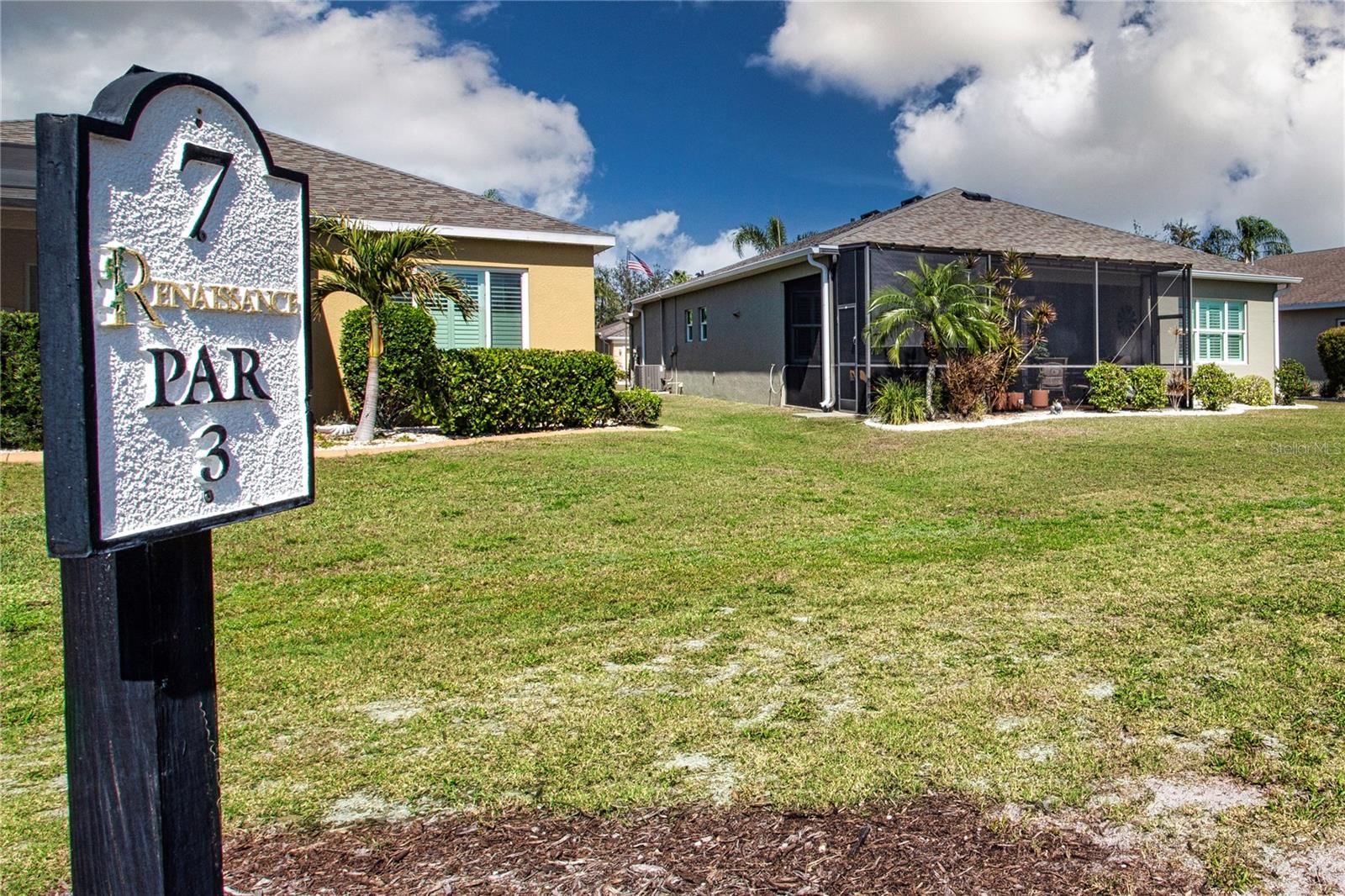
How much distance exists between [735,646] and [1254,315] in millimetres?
25337

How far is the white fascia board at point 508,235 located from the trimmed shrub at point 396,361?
1564mm

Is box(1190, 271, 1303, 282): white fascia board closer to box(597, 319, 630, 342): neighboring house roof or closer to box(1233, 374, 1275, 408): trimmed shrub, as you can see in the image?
box(1233, 374, 1275, 408): trimmed shrub

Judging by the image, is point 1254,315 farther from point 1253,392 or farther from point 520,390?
point 520,390

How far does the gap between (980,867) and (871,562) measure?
4.09 meters

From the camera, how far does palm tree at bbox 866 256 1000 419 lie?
16.2m

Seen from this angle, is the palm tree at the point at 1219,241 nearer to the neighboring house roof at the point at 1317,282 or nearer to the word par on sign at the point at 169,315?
the neighboring house roof at the point at 1317,282

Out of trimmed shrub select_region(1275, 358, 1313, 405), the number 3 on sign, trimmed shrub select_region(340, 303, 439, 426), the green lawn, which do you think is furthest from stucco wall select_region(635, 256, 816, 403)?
the number 3 on sign

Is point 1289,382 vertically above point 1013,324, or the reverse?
point 1013,324

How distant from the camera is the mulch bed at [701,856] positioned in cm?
257

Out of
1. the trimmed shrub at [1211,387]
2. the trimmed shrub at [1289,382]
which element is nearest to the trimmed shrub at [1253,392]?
the trimmed shrub at [1289,382]

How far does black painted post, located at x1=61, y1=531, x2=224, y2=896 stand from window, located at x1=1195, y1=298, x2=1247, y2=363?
86.6ft

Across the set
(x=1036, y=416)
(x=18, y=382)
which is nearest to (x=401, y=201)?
(x=18, y=382)

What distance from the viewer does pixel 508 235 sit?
14.7 m

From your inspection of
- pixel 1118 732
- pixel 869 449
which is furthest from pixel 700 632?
pixel 869 449
